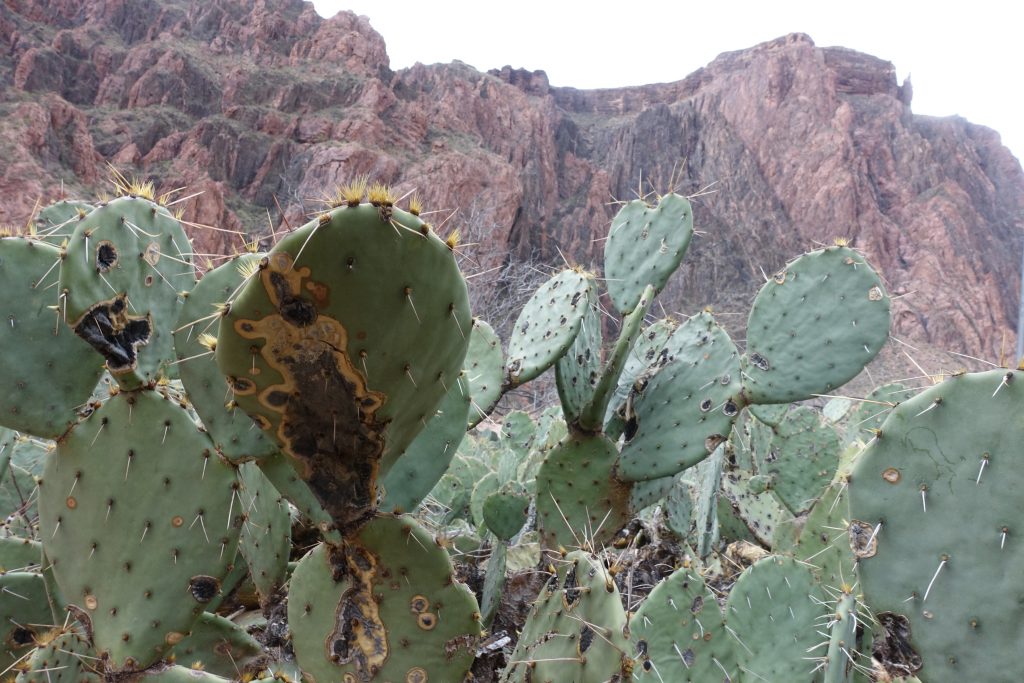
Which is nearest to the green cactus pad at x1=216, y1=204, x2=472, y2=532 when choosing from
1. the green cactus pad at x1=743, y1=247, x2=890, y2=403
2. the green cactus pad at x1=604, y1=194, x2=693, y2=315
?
the green cactus pad at x1=604, y1=194, x2=693, y2=315

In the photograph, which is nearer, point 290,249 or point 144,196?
point 290,249

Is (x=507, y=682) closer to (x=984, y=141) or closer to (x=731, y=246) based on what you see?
(x=731, y=246)

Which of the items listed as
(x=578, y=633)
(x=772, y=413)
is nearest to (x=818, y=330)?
(x=772, y=413)

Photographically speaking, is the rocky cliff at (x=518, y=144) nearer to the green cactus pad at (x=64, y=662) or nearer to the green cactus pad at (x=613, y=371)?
the green cactus pad at (x=613, y=371)

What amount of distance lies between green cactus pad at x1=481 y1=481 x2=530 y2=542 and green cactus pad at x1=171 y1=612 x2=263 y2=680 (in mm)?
720

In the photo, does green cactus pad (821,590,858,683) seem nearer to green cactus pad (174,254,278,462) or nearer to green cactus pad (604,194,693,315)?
green cactus pad (174,254,278,462)

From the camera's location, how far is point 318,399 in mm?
1067

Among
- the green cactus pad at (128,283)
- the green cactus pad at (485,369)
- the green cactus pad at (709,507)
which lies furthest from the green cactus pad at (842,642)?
the green cactus pad at (709,507)

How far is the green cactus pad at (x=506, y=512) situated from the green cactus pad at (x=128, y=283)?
3.29 feet

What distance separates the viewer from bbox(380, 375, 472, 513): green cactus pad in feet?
4.99

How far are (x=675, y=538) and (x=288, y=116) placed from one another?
21.6 metres

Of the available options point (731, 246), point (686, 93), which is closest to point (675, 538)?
point (731, 246)

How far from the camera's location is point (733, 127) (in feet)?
106

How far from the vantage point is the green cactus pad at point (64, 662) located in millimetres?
1280
